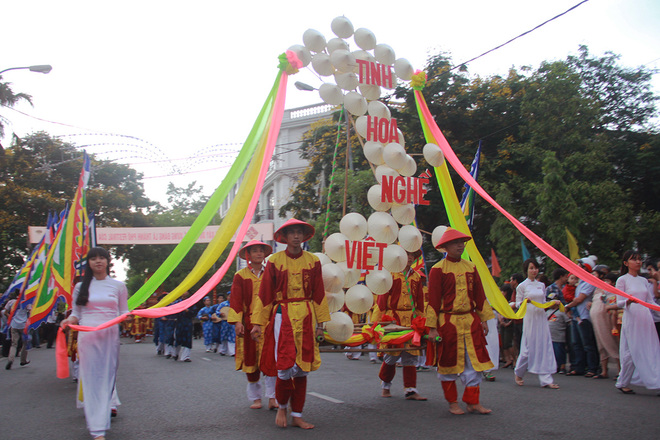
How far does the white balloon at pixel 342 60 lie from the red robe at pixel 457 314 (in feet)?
8.38

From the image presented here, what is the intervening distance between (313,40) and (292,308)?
3.24 m

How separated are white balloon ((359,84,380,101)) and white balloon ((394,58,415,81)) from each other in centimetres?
44

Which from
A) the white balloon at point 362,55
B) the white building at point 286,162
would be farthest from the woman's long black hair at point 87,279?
the white building at point 286,162

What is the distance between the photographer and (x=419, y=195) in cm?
691

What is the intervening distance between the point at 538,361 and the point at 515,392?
838 mm

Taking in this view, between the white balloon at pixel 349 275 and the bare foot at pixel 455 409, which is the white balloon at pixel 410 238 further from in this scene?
the bare foot at pixel 455 409

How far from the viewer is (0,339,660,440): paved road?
16.6 feet

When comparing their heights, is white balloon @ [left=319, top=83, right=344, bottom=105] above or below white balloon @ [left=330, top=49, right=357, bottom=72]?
below

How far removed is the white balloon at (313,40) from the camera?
677cm

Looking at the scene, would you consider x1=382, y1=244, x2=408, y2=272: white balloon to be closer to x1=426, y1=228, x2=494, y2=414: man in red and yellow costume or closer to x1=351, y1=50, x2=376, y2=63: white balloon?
x1=426, y1=228, x2=494, y2=414: man in red and yellow costume

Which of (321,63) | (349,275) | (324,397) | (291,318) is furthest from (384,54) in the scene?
(324,397)

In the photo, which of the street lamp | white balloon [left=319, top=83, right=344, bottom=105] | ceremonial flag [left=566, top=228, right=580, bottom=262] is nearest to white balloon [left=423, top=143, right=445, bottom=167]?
white balloon [left=319, top=83, right=344, bottom=105]

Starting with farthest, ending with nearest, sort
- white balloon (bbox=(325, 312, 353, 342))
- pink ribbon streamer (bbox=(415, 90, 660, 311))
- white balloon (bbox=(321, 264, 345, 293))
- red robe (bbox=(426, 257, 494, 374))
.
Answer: pink ribbon streamer (bbox=(415, 90, 660, 311)), white balloon (bbox=(321, 264, 345, 293)), white balloon (bbox=(325, 312, 353, 342)), red robe (bbox=(426, 257, 494, 374))

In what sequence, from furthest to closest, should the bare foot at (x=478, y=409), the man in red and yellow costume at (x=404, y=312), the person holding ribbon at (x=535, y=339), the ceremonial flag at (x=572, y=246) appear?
the ceremonial flag at (x=572, y=246), the person holding ribbon at (x=535, y=339), the man in red and yellow costume at (x=404, y=312), the bare foot at (x=478, y=409)
